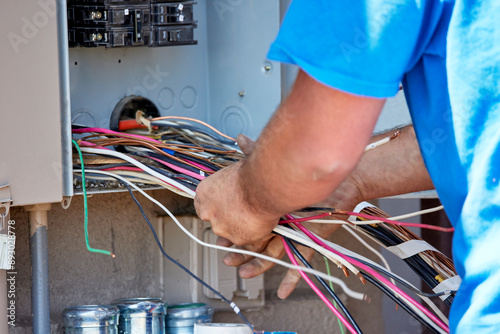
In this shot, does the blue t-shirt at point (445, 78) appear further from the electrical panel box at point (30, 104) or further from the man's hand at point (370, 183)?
the electrical panel box at point (30, 104)

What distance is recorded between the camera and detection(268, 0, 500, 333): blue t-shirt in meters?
0.69

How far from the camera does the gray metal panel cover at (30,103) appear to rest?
1050 mm

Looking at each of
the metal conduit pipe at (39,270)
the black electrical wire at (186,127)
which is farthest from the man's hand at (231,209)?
the black electrical wire at (186,127)

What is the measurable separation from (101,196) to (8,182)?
49 cm

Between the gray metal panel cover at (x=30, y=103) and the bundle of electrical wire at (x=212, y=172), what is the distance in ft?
0.29

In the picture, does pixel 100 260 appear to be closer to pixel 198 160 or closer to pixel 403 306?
pixel 198 160

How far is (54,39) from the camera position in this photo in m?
1.10

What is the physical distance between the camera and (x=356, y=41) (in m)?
0.69

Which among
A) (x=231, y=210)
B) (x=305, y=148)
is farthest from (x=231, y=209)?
(x=305, y=148)

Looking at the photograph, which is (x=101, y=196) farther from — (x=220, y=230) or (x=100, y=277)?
(x=220, y=230)

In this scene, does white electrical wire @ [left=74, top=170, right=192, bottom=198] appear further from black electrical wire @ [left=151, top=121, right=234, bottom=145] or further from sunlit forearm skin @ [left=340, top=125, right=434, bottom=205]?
sunlit forearm skin @ [left=340, top=125, right=434, bottom=205]

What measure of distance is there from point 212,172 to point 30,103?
0.35 metres

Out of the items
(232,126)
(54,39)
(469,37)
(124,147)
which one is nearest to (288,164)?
(469,37)

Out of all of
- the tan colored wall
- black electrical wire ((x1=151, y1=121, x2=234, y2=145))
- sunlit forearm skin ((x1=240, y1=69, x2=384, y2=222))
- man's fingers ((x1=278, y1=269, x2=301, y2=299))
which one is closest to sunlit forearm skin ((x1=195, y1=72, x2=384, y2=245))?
sunlit forearm skin ((x1=240, y1=69, x2=384, y2=222))
